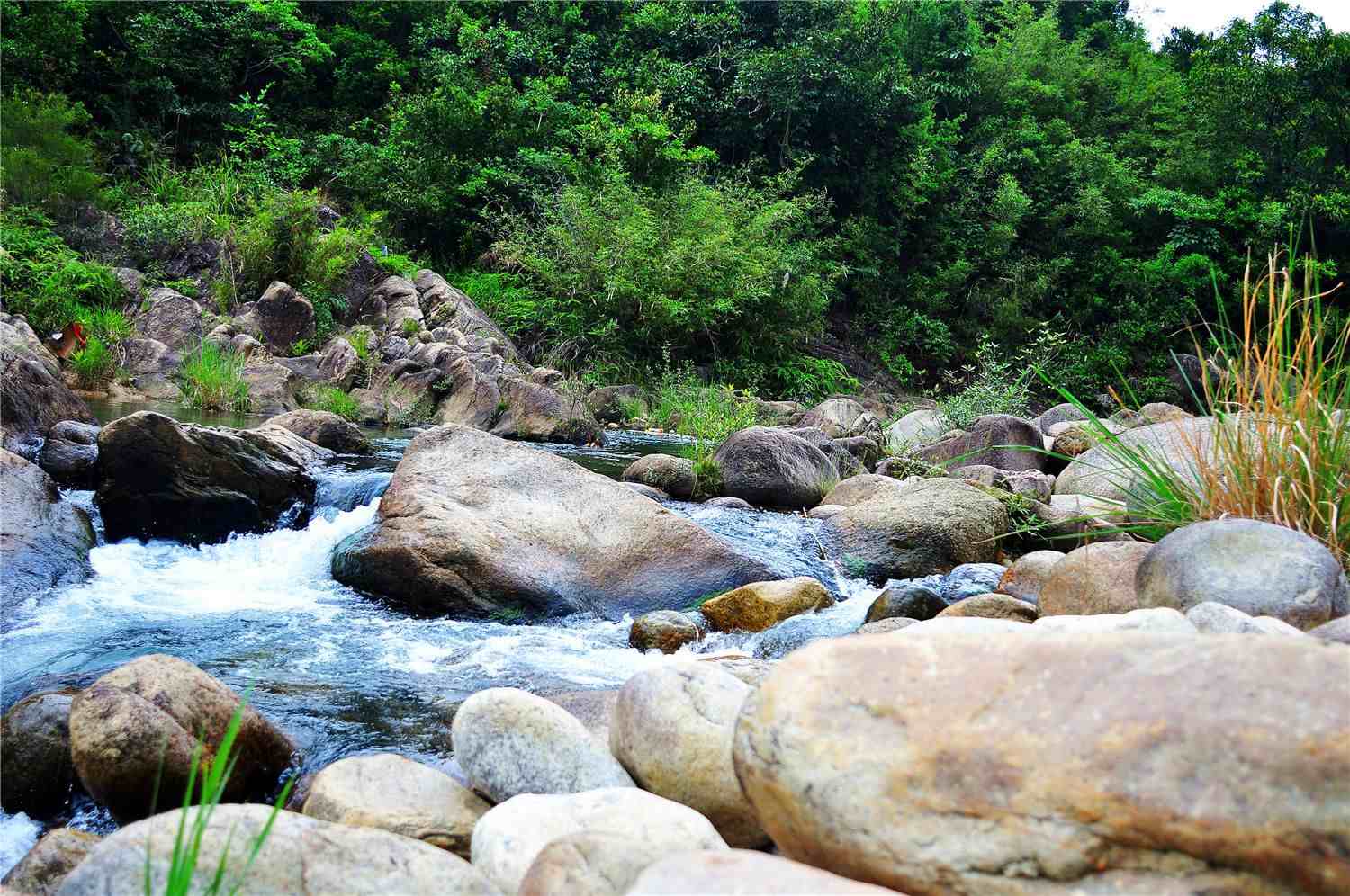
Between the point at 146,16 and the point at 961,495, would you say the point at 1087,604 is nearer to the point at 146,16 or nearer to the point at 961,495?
the point at 961,495

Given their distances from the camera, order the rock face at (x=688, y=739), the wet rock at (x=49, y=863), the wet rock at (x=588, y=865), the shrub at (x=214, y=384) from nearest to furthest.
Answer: the wet rock at (x=588, y=865) → the wet rock at (x=49, y=863) → the rock face at (x=688, y=739) → the shrub at (x=214, y=384)

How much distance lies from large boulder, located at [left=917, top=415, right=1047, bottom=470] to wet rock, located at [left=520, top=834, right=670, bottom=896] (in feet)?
24.5

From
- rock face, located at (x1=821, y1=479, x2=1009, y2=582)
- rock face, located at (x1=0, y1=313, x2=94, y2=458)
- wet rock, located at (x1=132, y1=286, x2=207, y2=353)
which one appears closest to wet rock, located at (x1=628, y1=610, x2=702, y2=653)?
rock face, located at (x1=821, y1=479, x2=1009, y2=582)

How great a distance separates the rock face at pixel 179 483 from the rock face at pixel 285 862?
433 cm

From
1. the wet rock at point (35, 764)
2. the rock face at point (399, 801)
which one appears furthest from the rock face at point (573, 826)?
the wet rock at point (35, 764)

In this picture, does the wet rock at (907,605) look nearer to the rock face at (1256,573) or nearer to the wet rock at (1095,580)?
the wet rock at (1095,580)

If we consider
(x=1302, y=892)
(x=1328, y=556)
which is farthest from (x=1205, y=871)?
(x=1328, y=556)

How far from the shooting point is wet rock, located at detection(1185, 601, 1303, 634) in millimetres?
2785

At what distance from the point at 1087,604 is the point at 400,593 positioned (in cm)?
336

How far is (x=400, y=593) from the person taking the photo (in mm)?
5203

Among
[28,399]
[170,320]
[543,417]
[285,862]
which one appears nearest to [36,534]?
[28,399]

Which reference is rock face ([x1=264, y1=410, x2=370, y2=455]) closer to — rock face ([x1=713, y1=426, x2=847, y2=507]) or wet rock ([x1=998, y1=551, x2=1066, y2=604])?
rock face ([x1=713, y1=426, x2=847, y2=507])

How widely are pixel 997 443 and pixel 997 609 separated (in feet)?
15.9

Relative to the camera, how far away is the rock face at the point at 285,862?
1.83 m
